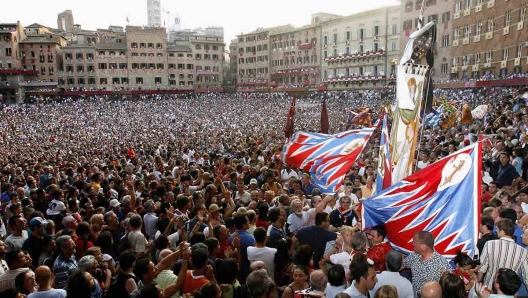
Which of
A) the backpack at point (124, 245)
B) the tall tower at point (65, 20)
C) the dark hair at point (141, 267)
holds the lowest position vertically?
the backpack at point (124, 245)

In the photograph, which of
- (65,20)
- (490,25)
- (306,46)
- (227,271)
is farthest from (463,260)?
(65,20)

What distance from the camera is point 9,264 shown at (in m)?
4.54

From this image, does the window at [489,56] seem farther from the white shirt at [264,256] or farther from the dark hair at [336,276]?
the dark hair at [336,276]

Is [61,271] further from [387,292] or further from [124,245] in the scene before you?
[387,292]

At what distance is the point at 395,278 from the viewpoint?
3.98m

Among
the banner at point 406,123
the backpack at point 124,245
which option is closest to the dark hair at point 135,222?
the backpack at point 124,245

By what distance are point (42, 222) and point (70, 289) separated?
229 centimetres

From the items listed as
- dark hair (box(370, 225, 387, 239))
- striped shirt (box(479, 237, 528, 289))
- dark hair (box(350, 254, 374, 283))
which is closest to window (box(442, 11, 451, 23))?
dark hair (box(370, 225, 387, 239))

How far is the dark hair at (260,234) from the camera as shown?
5074mm

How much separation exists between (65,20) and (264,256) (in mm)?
92495

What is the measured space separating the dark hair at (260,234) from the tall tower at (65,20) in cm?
9039

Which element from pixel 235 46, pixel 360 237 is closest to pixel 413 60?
pixel 360 237

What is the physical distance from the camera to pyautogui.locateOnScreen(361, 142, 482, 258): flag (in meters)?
4.69

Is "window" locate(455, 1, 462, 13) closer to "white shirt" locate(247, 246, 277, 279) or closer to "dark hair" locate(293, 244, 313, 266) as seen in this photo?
"white shirt" locate(247, 246, 277, 279)
